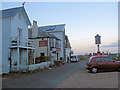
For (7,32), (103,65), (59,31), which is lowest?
(103,65)

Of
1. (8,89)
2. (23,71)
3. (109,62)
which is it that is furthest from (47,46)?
(8,89)

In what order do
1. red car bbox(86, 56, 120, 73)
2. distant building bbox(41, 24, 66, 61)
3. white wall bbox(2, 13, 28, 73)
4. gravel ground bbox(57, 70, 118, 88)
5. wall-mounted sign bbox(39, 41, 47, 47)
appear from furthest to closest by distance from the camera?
distant building bbox(41, 24, 66, 61)
wall-mounted sign bbox(39, 41, 47, 47)
white wall bbox(2, 13, 28, 73)
red car bbox(86, 56, 120, 73)
gravel ground bbox(57, 70, 118, 88)

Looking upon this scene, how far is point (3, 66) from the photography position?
613 inches

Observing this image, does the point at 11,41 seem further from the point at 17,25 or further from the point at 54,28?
the point at 54,28

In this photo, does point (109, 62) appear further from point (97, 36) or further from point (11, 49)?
point (11, 49)

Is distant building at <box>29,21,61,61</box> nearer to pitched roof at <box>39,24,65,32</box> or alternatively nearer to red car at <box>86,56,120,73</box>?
pitched roof at <box>39,24,65,32</box>

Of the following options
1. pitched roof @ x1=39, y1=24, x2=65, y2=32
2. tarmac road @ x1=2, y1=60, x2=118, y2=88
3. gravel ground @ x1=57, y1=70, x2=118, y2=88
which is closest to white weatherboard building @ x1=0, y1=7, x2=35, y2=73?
tarmac road @ x1=2, y1=60, x2=118, y2=88

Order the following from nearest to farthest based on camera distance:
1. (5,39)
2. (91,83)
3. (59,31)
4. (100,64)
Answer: (91,83) < (100,64) < (5,39) < (59,31)

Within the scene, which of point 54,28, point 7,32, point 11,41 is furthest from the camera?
point 54,28

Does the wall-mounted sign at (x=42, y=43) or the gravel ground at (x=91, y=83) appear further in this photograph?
the wall-mounted sign at (x=42, y=43)

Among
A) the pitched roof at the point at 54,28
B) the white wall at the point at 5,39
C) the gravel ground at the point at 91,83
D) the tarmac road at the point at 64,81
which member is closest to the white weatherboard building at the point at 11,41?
the white wall at the point at 5,39

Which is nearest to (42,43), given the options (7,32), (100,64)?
(7,32)

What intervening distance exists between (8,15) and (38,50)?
12.0 meters

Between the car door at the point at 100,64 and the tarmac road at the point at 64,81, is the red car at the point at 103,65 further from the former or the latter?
the tarmac road at the point at 64,81
